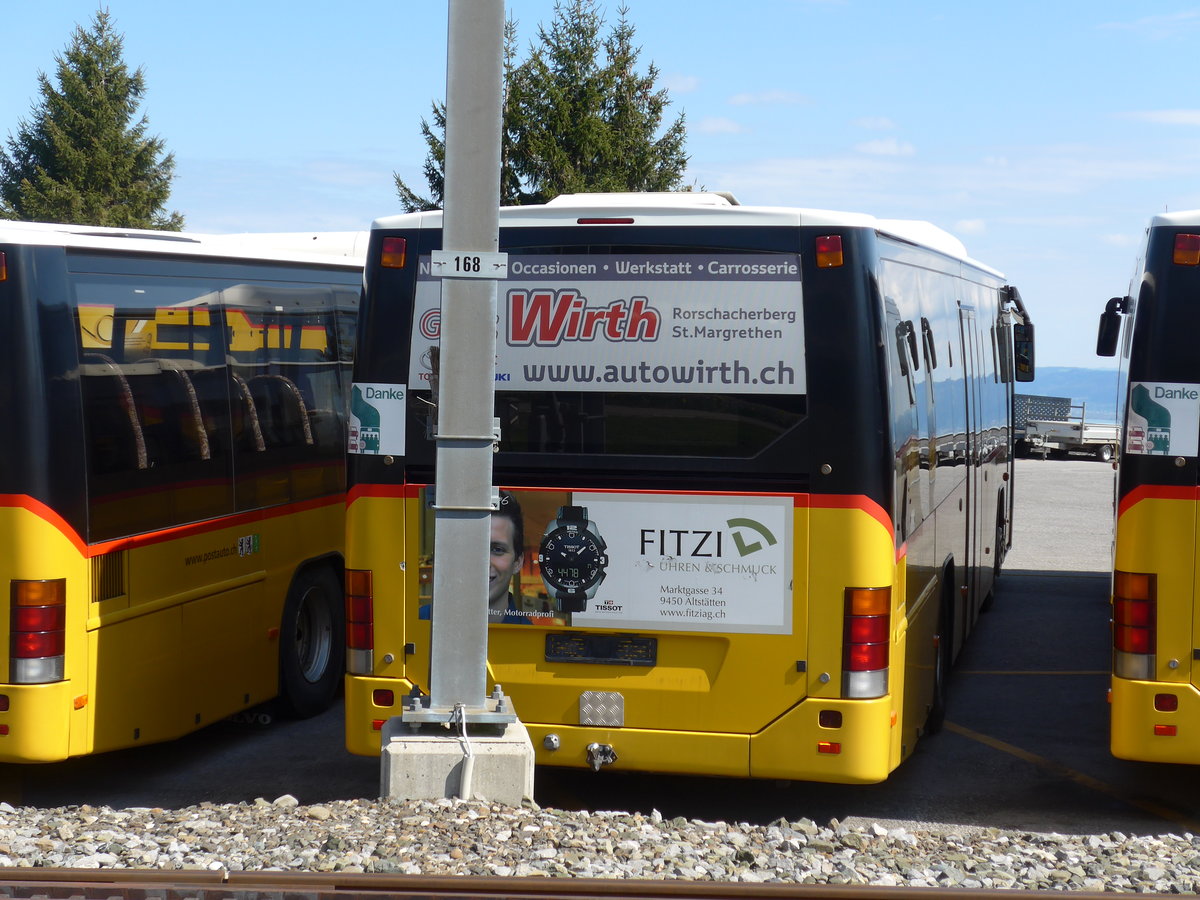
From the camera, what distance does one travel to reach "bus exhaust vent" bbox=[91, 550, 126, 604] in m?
7.32

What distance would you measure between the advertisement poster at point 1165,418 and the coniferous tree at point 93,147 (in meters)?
39.3

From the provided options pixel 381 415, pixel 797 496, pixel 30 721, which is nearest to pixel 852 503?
pixel 797 496

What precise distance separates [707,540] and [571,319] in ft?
3.89

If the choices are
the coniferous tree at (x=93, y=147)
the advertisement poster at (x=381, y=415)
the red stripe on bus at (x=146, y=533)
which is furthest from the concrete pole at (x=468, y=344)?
the coniferous tree at (x=93, y=147)

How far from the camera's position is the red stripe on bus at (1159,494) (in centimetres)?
664

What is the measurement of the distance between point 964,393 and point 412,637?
4622 millimetres

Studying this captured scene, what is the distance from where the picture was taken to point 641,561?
22.0 ft

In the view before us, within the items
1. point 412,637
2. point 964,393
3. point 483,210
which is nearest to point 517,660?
point 412,637

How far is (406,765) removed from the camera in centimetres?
618

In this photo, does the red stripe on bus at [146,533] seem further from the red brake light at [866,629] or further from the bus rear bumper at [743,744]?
the red brake light at [866,629]

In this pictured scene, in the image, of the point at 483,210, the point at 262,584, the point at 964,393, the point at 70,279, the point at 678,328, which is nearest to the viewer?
the point at 483,210

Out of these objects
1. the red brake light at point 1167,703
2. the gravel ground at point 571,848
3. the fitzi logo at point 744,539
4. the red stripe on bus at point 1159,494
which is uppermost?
the red stripe on bus at point 1159,494

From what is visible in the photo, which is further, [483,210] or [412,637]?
[412,637]

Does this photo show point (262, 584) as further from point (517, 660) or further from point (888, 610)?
point (888, 610)
